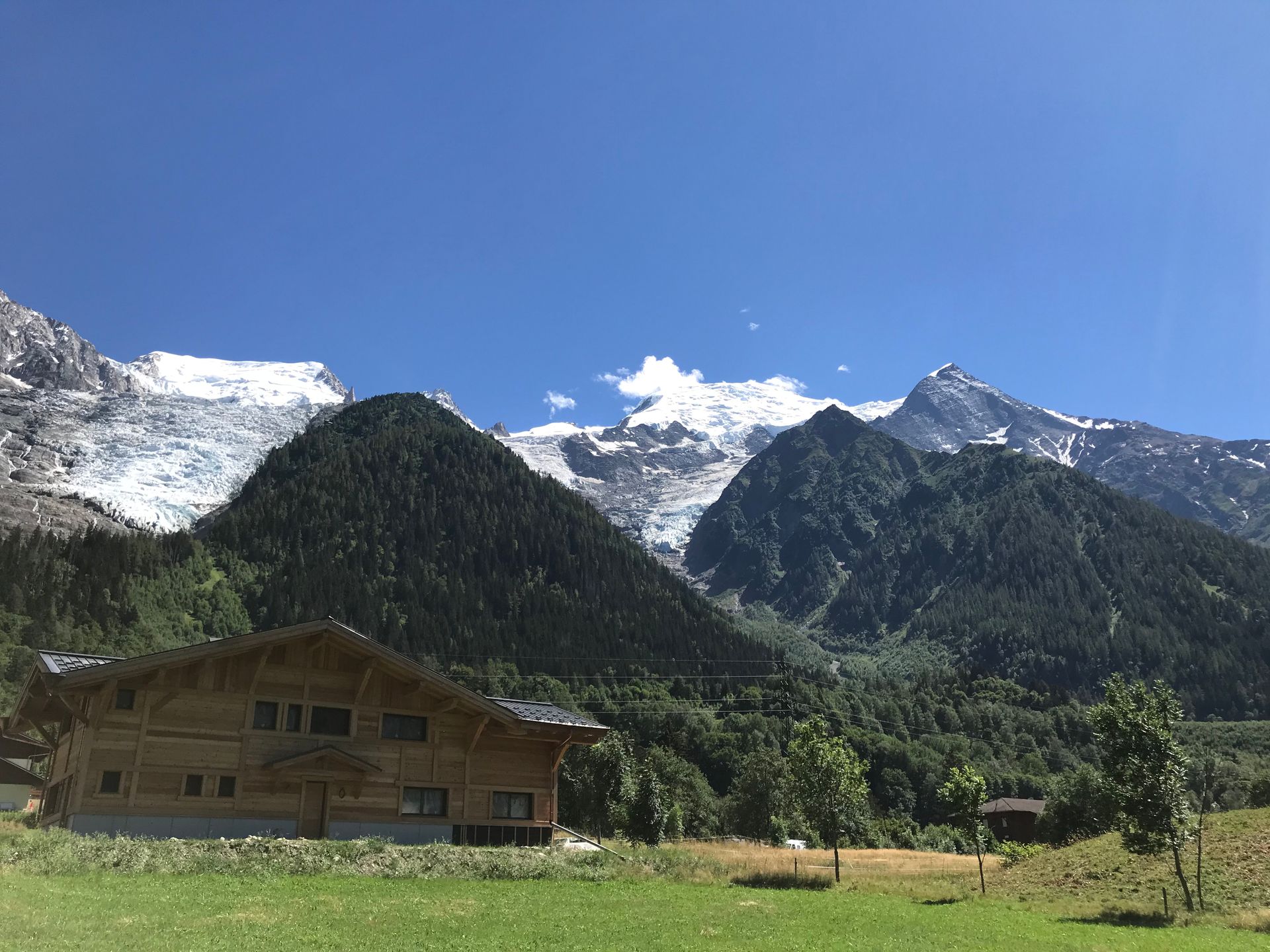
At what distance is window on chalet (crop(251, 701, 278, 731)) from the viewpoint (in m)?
35.6

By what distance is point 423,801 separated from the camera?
38531 mm

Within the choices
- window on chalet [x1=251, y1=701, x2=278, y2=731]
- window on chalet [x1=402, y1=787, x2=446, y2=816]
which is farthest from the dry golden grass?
window on chalet [x1=251, y1=701, x2=278, y2=731]

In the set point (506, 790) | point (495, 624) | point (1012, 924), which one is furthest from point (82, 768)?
point (495, 624)

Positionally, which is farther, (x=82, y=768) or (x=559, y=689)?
(x=559, y=689)

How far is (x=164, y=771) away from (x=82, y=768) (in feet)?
8.80

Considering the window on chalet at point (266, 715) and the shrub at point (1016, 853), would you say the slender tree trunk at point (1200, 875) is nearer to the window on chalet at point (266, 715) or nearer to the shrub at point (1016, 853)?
the shrub at point (1016, 853)

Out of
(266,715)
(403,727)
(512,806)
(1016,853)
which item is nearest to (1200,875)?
(512,806)

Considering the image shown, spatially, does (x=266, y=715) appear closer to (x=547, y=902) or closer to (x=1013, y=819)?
(x=547, y=902)

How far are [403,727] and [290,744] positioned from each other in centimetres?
489

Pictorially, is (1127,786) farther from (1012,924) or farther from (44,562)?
(44,562)

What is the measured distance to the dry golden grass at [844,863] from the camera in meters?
41.2

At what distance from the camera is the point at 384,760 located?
37750 millimetres

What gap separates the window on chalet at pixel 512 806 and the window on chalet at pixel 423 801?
2431mm

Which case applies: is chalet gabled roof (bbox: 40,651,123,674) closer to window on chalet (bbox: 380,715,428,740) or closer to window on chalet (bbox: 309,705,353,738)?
window on chalet (bbox: 309,705,353,738)
